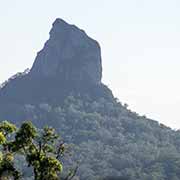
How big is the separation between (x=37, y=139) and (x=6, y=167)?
3.19 metres

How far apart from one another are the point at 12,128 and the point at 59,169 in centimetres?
485

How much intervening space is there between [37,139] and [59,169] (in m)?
2.93

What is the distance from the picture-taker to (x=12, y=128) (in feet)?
195

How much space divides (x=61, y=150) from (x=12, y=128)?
181 inches

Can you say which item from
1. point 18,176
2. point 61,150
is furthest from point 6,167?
point 61,150

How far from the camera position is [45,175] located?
59.7 m

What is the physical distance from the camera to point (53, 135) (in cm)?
6153

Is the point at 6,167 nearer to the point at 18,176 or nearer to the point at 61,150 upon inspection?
the point at 18,176

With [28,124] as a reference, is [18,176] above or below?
below

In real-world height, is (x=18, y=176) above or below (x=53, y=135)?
below

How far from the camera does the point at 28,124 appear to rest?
59.3 m

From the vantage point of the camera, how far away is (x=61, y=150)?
61594 mm

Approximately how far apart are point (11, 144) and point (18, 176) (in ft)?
8.47

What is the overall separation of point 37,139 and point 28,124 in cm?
141
